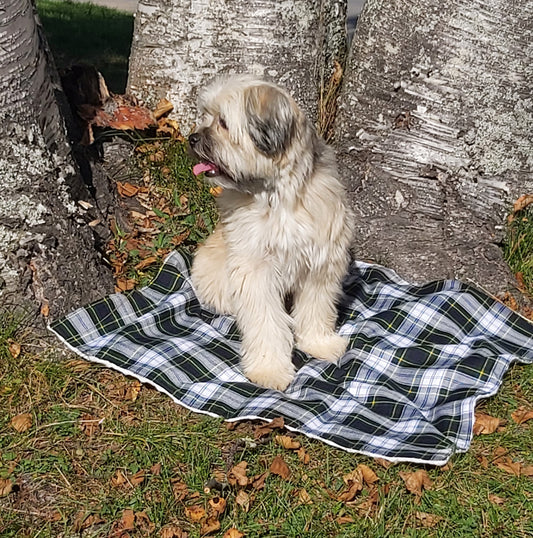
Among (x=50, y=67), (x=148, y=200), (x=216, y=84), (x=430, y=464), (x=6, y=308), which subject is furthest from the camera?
(x=148, y=200)

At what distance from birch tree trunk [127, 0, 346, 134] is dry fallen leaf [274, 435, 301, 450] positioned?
2599mm

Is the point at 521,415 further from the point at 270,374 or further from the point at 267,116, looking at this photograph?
the point at 267,116

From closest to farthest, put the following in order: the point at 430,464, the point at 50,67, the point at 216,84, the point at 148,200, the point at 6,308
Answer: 1. the point at 430,464
2. the point at 216,84
3. the point at 6,308
4. the point at 50,67
5. the point at 148,200

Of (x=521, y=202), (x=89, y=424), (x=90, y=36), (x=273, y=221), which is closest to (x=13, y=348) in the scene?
(x=89, y=424)

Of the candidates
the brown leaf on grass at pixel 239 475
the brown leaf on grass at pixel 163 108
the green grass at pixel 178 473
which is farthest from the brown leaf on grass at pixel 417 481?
the brown leaf on grass at pixel 163 108

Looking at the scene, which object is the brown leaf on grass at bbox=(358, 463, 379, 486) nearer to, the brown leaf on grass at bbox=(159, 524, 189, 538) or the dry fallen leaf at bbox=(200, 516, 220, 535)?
the dry fallen leaf at bbox=(200, 516, 220, 535)

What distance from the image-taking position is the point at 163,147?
521 centimetres

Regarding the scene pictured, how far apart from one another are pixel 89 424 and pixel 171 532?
31.1 inches

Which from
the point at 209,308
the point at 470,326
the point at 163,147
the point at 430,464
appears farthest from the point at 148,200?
the point at 430,464

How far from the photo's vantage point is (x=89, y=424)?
3594 millimetres

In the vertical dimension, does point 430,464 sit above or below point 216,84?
below

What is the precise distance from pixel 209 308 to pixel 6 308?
114cm

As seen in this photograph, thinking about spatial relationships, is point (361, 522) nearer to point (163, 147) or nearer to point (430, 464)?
point (430, 464)

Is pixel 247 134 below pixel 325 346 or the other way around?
the other way around
